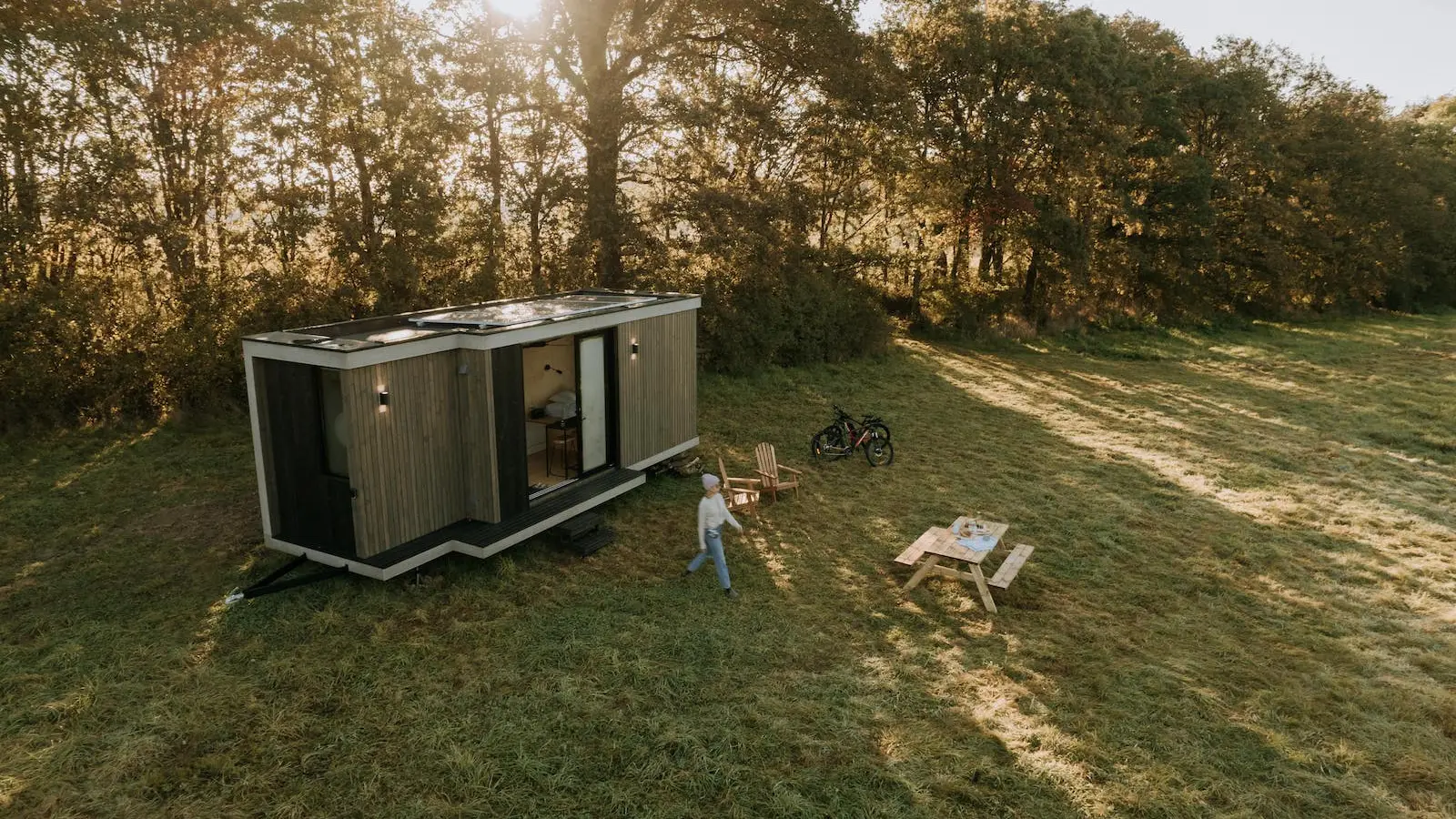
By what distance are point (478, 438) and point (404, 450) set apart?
2.63ft

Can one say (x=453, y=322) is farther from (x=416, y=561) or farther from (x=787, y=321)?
(x=787, y=321)

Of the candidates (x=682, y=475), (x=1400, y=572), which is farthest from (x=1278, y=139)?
(x=682, y=475)

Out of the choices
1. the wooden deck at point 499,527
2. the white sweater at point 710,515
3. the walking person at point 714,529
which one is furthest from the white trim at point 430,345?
the white sweater at point 710,515

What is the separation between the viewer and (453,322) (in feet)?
29.5

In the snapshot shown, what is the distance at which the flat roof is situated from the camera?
7.70 m

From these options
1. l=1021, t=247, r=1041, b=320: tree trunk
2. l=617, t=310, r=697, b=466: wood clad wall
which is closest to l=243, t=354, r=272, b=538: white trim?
l=617, t=310, r=697, b=466: wood clad wall

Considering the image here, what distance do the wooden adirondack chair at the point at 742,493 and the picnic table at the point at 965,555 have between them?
2.57 meters

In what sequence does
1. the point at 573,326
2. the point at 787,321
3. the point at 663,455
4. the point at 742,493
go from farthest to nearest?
the point at 787,321
the point at 663,455
the point at 742,493
the point at 573,326

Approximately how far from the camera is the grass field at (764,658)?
17.6 feet

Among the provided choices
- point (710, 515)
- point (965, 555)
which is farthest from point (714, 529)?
point (965, 555)

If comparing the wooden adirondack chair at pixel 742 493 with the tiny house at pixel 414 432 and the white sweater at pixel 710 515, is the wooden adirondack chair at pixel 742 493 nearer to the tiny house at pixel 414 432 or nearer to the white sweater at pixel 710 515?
the tiny house at pixel 414 432

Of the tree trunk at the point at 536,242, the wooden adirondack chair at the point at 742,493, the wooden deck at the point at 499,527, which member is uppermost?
the tree trunk at the point at 536,242

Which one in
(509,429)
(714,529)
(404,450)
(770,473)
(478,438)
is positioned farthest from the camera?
(770,473)

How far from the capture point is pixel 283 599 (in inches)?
303
